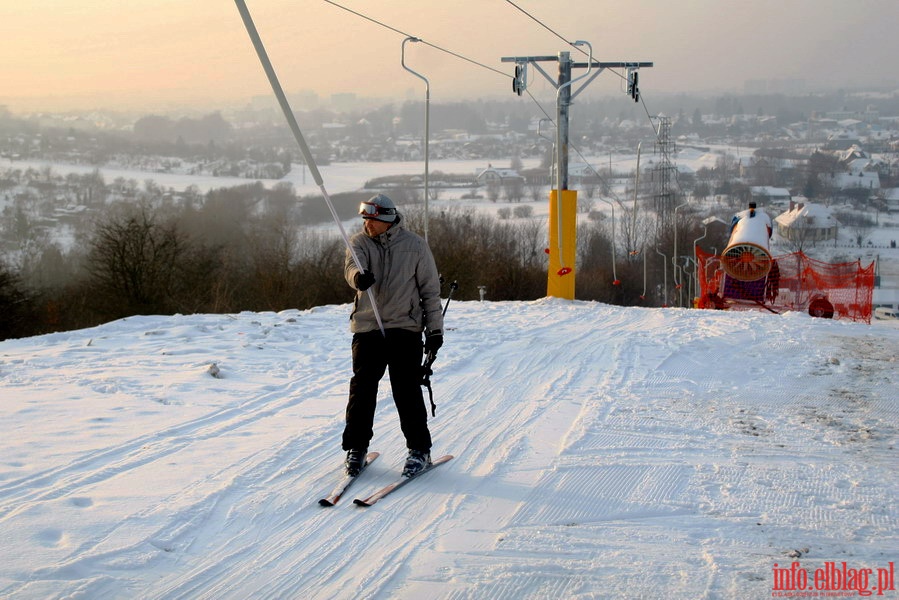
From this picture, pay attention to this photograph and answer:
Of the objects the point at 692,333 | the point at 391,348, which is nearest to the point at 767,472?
the point at 391,348

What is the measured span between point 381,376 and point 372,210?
121cm

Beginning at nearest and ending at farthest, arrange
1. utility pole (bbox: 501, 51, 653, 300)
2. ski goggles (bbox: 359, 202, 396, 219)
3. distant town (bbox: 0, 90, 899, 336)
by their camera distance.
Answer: ski goggles (bbox: 359, 202, 396, 219)
utility pole (bbox: 501, 51, 653, 300)
distant town (bbox: 0, 90, 899, 336)

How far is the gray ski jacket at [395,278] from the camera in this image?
222 inches

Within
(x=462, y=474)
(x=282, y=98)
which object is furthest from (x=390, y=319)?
(x=282, y=98)

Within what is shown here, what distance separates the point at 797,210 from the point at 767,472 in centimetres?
8062

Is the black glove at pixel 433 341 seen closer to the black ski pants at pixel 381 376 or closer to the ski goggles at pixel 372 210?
the black ski pants at pixel 381 376

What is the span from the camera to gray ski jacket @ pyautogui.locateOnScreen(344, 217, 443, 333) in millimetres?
5648

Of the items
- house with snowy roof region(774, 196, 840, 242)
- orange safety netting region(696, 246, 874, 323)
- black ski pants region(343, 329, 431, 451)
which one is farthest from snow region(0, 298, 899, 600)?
house with snowy roof region(774, 196, 840, 242)

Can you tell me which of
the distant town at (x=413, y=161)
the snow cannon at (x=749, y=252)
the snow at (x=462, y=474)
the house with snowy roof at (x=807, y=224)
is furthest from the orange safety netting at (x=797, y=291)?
the house with snowy roof at (x=807, y=224)

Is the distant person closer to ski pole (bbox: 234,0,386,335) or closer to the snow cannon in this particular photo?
ski pole (bbox: 234,0,386,335)

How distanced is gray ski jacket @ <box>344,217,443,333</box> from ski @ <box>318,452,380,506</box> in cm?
107

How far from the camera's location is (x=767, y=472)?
584cm

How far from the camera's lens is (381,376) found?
18.7 feet

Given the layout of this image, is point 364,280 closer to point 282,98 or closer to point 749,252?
point 282,98
